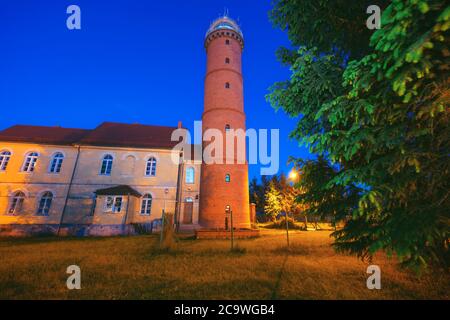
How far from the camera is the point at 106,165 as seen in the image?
1950cm

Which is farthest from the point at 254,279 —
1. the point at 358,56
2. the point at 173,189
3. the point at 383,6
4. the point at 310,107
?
the point at 173,189

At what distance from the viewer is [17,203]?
694 inches

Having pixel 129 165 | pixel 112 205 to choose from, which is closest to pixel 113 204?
pixel 112 205

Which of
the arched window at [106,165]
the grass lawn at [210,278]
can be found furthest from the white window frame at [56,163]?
the grass lawn at [210,278]

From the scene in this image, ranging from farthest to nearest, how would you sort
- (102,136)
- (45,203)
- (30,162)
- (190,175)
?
(102,136), (190,175), (30,162), (45,203)

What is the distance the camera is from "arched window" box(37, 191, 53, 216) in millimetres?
17781

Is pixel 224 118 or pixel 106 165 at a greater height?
pixel 224 118

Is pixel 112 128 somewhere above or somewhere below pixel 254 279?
above

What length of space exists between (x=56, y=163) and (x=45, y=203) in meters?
3.81

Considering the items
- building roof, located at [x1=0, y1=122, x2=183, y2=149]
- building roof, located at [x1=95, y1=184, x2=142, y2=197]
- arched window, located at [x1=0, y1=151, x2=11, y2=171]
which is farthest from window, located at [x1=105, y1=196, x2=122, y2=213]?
arched window, located at [x1=0, y1=151, x2=11, y2=171]

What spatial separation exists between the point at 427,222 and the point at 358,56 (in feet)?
13.6

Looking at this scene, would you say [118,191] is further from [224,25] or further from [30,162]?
[224,25]

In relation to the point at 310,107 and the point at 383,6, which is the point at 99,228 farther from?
the point at 383,6
